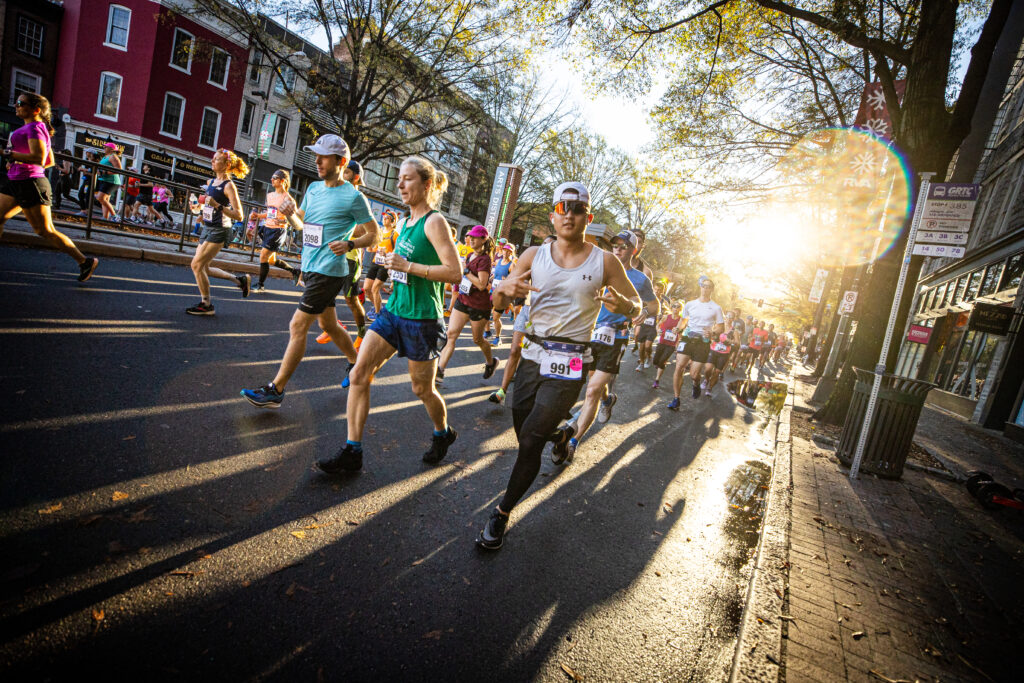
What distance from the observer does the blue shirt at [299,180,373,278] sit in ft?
13.8

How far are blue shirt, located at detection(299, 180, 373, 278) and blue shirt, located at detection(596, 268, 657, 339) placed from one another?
2668mm

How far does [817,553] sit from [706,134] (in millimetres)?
12711

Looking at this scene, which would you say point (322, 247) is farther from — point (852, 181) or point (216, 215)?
point (852, 181)

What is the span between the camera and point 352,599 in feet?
7.56

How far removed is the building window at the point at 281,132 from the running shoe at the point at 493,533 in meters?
35.6

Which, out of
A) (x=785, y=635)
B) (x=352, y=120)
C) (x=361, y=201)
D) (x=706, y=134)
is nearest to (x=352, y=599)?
(x=785, y=635)

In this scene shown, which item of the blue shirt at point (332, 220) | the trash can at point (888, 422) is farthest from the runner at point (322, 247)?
the trash can at point (888, 422)

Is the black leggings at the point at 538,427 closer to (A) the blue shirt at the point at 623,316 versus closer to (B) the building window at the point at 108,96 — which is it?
(A) the blue shirt at the point at 623,316

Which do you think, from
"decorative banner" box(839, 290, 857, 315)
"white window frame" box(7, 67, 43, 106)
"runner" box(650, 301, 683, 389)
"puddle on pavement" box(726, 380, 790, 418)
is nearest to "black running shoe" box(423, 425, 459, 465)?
"runner" box(650, 301, 683, 389)

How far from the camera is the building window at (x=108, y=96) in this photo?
26.2 m

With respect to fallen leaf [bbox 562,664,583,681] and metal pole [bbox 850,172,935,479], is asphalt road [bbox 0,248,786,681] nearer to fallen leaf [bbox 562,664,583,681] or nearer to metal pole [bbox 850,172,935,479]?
fallen leaf [bbox 562,664,583,681]

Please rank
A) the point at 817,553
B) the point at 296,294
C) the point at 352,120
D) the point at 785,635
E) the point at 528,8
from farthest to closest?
1. the point at 352,120
2. the point at 296,294
3. the point at 528,8
4. the point at 817,553
5. the point at 785,635

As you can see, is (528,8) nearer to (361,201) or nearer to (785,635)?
(361,201)

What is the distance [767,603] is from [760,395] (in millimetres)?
12027
